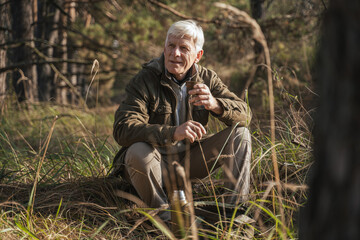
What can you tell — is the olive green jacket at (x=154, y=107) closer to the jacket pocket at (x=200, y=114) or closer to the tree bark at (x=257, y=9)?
the jacket pocket at (x=200, y=114)

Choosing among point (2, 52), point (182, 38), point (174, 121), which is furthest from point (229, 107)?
point (2, 52)

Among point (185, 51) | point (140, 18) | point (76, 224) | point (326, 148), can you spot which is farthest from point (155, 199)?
point (140, 18)

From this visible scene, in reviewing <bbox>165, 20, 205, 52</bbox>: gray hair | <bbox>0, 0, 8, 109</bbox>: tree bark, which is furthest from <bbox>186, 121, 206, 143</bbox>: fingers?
<bbox>0, 0, 8, 109</bbox>: tree bark

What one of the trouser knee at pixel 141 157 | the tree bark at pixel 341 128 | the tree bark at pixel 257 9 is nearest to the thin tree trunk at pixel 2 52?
the tree bark at pixel 257 9

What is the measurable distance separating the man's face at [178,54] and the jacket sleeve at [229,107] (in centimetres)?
22

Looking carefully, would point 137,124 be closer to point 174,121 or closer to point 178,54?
point 174,121

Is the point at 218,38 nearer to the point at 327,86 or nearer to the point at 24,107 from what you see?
the point at 24,107

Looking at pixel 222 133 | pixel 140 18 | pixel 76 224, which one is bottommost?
pixel 76 224

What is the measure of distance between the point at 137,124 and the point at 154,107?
22 cm

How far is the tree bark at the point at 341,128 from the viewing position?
35.3 inches

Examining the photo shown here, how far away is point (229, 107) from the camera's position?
8.14 ft

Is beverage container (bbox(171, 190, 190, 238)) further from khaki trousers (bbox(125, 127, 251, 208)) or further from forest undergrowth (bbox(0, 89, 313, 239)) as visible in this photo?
khaki trousers (bbox(125, 127, 251, 208))

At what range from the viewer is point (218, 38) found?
21.1ft

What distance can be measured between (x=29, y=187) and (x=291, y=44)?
486 centimetres
